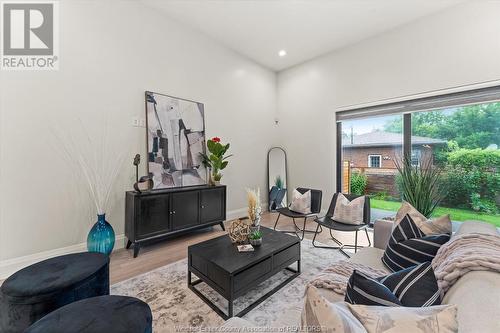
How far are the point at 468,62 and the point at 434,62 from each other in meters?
0.36

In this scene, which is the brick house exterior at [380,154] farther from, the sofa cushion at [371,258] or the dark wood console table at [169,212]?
the dark wood console table at [169,212]

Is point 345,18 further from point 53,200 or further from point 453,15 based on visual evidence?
point 53,200

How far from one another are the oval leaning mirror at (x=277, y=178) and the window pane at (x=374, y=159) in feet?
4.26

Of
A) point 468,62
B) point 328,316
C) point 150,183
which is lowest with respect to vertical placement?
point 328,316

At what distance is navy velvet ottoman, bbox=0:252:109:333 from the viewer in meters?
1.29

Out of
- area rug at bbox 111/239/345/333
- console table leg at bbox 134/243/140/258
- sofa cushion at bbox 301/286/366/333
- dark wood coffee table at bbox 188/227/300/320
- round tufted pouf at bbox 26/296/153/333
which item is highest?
sofa cushion at bbox 301/286/366/333

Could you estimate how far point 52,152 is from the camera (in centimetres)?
250

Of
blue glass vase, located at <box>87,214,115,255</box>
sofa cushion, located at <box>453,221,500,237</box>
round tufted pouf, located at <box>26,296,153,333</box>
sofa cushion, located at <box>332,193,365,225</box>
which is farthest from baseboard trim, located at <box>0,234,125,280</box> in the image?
sofa cushion, located at <box>453,221,500,237</box>

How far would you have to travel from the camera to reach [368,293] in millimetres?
833

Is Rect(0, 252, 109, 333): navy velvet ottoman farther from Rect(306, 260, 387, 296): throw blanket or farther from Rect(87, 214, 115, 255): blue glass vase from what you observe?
Rect(306, 260, 387, 296): throw blanket

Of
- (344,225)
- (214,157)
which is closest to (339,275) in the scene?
(344,225)

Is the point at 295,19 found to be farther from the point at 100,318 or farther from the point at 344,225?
the point at 100,318

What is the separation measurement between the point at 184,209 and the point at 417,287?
283 centimetres

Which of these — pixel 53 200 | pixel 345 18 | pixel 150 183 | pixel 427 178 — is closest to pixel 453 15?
pixel 345 18
